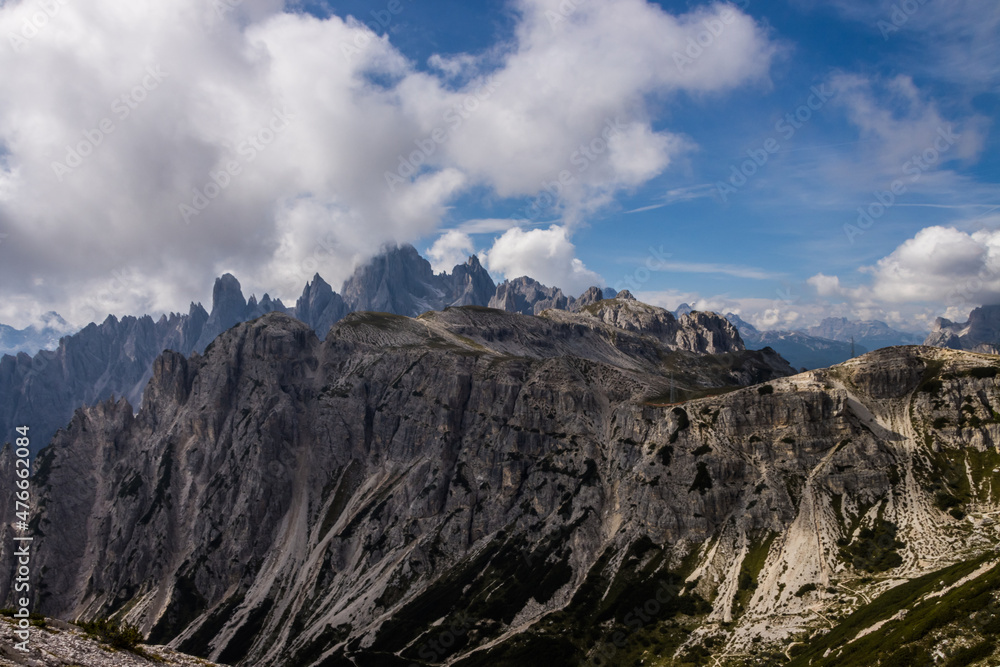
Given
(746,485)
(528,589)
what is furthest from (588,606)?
(746,485)

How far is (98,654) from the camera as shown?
4425 centimetres

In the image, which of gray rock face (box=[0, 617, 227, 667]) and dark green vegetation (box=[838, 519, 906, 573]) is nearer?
gray rock face (box=[0, 617, 227, 667])

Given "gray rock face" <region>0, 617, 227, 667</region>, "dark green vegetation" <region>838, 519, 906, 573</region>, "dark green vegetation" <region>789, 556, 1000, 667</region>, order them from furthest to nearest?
"dark green vegetation" <region>838, 519, 906, 573</region>
"dark green vegetation" <region>789, 556, 1000, 667</region>
"gray rock face" <region>0, 617, 227, 667</region>

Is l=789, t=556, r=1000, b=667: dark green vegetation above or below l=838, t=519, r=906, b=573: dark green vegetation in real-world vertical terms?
below

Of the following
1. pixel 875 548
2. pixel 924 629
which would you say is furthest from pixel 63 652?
pixel 875 548

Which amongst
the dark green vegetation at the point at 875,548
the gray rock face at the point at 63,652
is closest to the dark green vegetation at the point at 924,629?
the dark green vegetation at the point at 875,548

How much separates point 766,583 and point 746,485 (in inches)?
1576

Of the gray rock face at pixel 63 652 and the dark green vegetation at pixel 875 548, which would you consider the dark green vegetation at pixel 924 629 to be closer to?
the dark green vegetation at pixel 875 548

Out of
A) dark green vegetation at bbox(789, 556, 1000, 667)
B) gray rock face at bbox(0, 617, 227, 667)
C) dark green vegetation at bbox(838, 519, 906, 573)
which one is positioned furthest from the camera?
dark green vegetation at bbox(838, 519, 906, 573)

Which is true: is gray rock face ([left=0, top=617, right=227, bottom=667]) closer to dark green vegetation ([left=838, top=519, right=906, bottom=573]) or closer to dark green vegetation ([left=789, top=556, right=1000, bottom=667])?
dark green vegetation ([left=789, top=556, right=1000, bottom=667])

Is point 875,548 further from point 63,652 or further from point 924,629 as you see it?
point 63,652

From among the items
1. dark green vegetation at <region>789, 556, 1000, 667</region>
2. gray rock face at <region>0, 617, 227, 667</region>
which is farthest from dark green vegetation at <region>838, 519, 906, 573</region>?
gray rock face at <region>0, 617, 227, 667</region>

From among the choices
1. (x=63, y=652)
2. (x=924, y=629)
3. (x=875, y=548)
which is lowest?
(x=924, y=629)

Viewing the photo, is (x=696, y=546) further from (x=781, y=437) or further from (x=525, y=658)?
(x=525, y=658)
